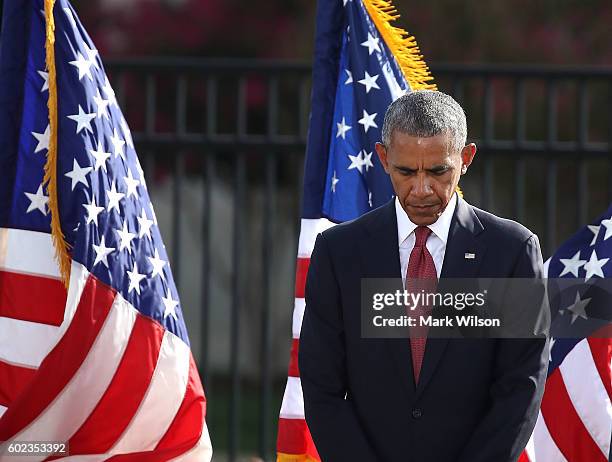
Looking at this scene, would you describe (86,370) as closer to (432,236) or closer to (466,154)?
(432,236)

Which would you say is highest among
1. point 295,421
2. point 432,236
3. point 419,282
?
point 432,236

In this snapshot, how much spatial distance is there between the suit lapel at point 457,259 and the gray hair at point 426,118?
222 millimetres

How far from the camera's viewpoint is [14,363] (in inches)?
162

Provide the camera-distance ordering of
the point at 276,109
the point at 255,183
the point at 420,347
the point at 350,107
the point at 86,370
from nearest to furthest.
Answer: the point at 420,347, the point at 86,370, the point at 350,107, the point at 276,109, the point at 255,183

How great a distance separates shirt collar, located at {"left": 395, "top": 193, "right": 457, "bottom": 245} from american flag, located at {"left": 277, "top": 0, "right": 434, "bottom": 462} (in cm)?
99

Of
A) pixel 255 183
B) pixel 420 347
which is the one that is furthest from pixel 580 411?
pixel 255 183

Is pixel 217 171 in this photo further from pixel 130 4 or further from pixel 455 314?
pixel 455 314

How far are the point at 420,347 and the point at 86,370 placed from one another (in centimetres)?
132

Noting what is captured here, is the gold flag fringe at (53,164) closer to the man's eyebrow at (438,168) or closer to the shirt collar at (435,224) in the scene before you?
the shirt collar at (435,224)

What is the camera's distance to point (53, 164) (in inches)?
159

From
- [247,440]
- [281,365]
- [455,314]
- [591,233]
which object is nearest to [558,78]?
[591,233]

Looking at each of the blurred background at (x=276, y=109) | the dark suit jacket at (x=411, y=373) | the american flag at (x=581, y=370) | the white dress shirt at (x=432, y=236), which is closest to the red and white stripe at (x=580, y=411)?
the american flag at (x=581, y=370)

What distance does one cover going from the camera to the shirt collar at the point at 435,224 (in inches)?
125

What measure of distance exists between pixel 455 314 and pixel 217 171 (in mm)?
8355
